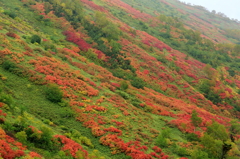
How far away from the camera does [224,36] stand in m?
150

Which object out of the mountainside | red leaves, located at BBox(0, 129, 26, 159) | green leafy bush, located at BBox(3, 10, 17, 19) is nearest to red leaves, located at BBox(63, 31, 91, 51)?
the mountainside

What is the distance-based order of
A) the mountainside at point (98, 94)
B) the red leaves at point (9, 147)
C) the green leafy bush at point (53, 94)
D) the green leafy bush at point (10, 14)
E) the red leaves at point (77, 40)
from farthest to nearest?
the red leaves at point (77, 40), the green leafy bush at point (10, 14), the green leafy bush at point (53, 94), the mountainside at point (98, 94), the red leaves at point (9, 147)

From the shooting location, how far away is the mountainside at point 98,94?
67.7ft

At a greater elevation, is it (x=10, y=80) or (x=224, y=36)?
(x=224, y=36)

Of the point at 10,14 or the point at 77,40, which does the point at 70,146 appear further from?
the point at 10,14

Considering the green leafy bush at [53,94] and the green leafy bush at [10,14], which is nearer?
the green leafy bush at [53,94]

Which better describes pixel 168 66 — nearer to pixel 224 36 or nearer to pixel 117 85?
pixel 117 85

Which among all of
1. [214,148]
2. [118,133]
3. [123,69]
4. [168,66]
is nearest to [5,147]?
[118,133]

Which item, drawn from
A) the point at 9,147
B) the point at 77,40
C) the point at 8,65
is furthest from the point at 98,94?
the point at 77,40

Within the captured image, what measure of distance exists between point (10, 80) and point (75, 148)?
13538 mm

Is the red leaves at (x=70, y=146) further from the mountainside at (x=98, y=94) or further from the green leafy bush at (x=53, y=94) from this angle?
the green leafy bush at (x=53, y=94)

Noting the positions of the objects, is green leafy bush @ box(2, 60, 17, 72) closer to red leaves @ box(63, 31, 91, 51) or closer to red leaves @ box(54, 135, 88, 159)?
red leaves @ box(54, 135, 88, 159)

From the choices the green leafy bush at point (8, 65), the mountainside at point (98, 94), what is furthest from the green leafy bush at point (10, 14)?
the green leafy bush at point (8, 65)

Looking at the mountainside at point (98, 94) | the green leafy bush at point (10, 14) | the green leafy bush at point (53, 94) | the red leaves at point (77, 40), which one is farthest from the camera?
the red leaves at point (77, 40)
